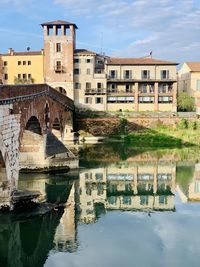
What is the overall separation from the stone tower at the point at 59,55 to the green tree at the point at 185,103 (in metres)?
15.1

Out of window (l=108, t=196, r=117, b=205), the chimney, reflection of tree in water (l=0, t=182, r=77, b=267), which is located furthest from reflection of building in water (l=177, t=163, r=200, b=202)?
the chimney

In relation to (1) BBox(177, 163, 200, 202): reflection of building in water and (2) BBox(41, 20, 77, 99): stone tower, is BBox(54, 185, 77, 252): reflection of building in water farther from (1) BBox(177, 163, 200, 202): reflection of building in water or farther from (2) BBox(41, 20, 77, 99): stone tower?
(2) BBox(41, 20, 77, 99): stone tower

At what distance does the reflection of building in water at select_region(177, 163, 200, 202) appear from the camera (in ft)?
98.6

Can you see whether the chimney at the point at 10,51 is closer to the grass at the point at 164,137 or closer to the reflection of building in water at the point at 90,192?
the grass at the point at 164,137

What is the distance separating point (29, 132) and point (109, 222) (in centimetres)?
1228

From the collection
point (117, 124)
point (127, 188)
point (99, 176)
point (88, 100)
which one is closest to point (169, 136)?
point (117, 124)

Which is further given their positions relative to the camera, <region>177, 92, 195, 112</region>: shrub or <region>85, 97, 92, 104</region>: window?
<region>177, 92, 195, 112</region>: shrub

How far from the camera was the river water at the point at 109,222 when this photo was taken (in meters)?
18.8

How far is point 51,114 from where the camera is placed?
39344mm

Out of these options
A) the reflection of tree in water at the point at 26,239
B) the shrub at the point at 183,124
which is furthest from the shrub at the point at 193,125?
the reflection of tree in water at the point at 26,239

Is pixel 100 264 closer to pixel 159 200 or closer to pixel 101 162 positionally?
pixel 159 200

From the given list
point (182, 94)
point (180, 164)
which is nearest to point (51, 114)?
point (180, 164)

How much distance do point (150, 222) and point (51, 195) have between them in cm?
711

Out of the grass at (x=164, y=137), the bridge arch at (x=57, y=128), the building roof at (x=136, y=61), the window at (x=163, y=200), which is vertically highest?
the building roof at (x=136, y=61)
